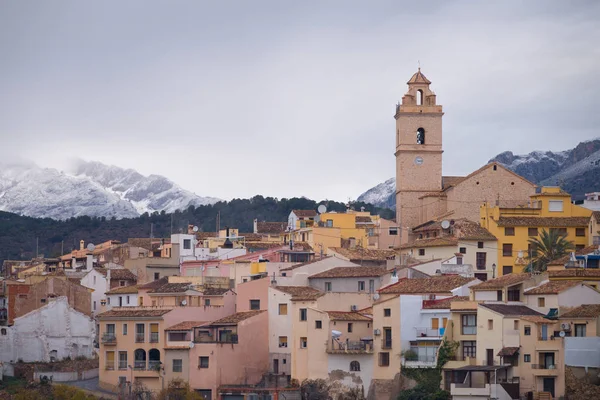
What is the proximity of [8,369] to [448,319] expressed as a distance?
2465 centimetres

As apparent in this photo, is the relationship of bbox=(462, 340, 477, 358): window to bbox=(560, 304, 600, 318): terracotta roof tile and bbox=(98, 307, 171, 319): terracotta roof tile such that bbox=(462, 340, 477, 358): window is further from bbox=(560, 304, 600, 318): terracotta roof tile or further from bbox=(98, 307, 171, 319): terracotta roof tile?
bbox=(98, 307, 171, 319): terracotta roof tile

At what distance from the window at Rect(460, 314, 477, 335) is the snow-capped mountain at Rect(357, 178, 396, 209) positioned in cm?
11303

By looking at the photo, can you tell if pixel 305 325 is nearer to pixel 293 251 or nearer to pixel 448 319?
pixel 448 319

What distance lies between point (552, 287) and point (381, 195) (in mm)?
124144

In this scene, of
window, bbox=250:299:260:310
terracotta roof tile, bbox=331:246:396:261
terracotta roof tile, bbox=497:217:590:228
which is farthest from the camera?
terracotta roof tile, bbox=497:217:590:228

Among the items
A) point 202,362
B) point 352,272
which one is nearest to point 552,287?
point 352,272

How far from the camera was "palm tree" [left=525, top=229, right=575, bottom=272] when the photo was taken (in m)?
80.3

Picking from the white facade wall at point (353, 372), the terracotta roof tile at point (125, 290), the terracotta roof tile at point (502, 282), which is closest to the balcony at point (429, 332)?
the white facade wall at point (353, 372)

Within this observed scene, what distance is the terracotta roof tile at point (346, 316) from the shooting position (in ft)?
227

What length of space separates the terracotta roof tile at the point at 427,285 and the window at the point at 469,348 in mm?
4793

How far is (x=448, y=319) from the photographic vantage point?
66438 millimetres

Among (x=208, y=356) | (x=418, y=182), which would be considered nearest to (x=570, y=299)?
(x=208, y=356)

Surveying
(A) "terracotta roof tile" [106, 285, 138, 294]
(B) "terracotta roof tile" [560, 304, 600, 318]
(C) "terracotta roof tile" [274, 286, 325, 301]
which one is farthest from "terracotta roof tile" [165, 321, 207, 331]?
(B) "terracotta roof tile" [560, 304, 600, 318]

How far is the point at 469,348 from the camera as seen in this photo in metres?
65.3
